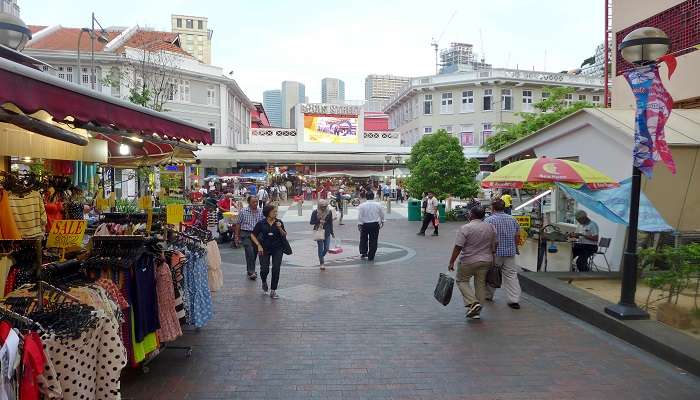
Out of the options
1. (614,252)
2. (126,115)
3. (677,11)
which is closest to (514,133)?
(677,11)

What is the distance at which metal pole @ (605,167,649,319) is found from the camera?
6238mm

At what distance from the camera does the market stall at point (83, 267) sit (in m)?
3.09

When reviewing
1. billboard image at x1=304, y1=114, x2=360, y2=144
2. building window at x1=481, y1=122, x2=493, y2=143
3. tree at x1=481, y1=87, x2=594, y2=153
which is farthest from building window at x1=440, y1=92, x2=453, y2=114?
tree at x1=481, y1=87, x2=594, y2=153

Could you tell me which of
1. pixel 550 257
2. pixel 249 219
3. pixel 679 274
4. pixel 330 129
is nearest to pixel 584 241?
pixel 550 257

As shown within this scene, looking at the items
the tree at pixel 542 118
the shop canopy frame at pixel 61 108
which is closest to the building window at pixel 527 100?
the tree at pixel 542 118

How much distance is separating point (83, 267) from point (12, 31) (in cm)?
440

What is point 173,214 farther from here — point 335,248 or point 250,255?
point 335,248

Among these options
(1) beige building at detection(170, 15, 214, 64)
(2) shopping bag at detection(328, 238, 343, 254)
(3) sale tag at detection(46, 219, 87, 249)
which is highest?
(1) beige building at detection(170, 15, 214, 64)

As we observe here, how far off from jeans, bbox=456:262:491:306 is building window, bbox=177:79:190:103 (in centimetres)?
3149

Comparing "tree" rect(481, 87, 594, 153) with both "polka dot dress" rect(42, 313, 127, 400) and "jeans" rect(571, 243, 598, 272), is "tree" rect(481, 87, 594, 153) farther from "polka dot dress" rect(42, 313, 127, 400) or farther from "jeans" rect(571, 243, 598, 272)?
"polka dot dress" rect(42, 313, 127, 400)

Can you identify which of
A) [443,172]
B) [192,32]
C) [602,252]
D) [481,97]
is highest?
[192,32]

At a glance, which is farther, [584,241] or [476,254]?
[584,241]

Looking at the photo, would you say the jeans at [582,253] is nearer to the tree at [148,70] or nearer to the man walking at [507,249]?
the man walking at [507,249]

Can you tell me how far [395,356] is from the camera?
17.7 feet
